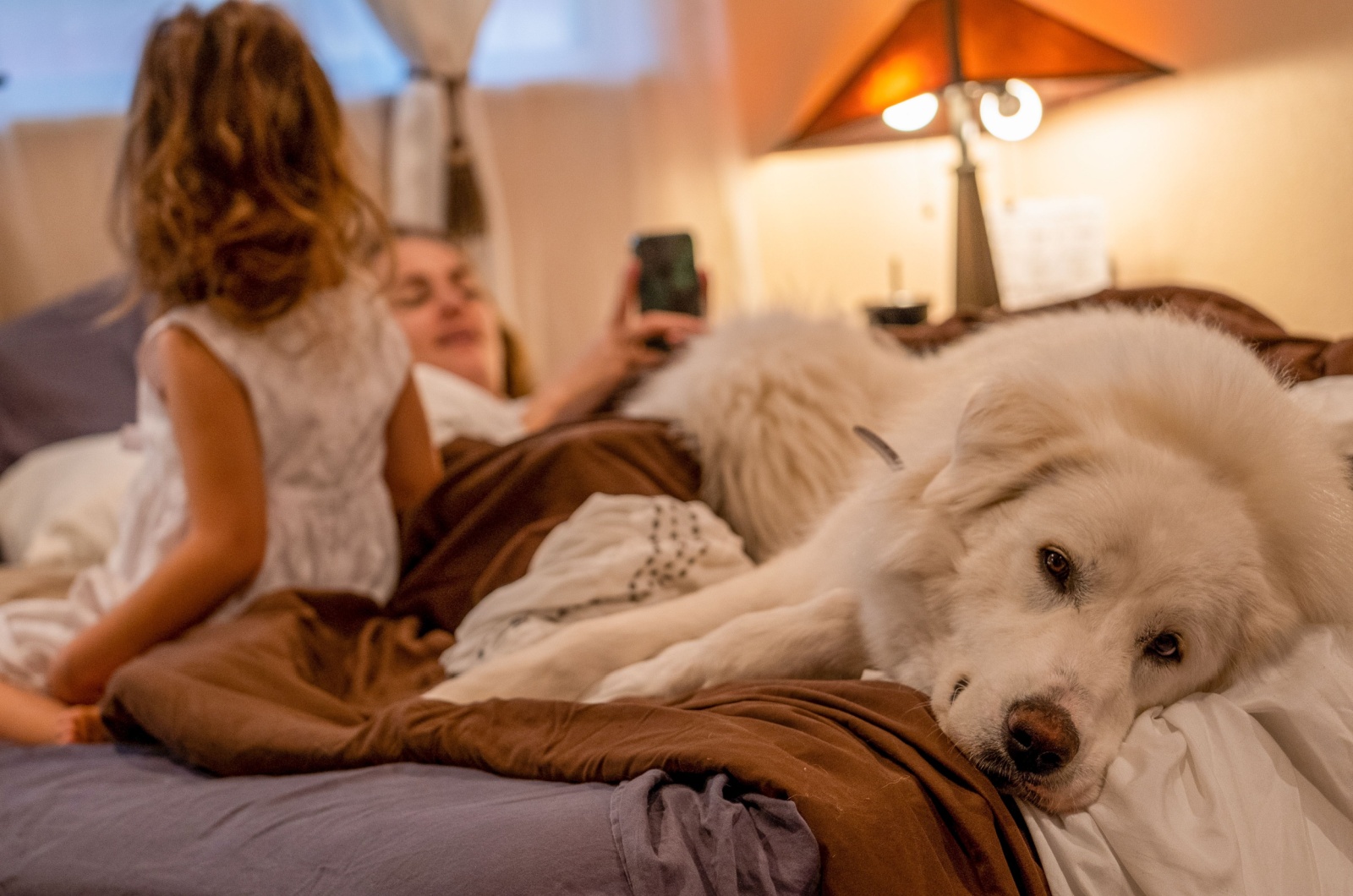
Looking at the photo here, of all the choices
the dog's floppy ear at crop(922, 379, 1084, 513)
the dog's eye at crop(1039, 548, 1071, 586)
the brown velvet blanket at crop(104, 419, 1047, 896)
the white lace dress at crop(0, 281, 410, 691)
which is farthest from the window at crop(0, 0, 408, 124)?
the dog's eye at crop(1039, 548, 1071, 586)

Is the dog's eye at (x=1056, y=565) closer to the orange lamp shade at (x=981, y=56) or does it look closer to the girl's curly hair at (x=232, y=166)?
the girl's curly hair at (x=232, y=166)

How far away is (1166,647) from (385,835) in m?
0.76

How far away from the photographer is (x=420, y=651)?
1.63 m

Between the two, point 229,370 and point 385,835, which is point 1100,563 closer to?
point 385,835

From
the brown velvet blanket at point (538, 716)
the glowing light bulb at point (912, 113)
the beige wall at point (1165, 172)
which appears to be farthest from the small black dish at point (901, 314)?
the brown velvet blanket at point (538, 716)

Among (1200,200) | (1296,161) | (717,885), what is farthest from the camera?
(1200,200)

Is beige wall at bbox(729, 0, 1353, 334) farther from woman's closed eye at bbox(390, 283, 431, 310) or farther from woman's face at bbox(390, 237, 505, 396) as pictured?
woman's closed eye at bbox(390, 283, 431, 310)

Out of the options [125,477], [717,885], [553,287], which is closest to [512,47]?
[553,287]

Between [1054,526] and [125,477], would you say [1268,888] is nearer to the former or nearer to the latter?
[1054,526]

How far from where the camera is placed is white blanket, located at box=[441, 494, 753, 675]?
150cm

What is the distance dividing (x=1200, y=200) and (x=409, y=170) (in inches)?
93.6

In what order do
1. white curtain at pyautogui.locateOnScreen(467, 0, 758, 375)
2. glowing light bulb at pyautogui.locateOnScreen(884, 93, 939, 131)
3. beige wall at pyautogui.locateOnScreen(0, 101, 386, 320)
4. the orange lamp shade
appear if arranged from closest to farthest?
the orange lamp shade
glowing light bulb at pyautogui.locateOnScreen(884, 93, 939, 131)
beige wall at pyautogui.locateOnScreen(0, 101, 386, 320)
white curtain at pyautogui.locateOnScreen(467, 0, 758, 375)

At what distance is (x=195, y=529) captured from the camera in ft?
5.44

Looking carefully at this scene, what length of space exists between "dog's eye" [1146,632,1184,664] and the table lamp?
2.07 metres
